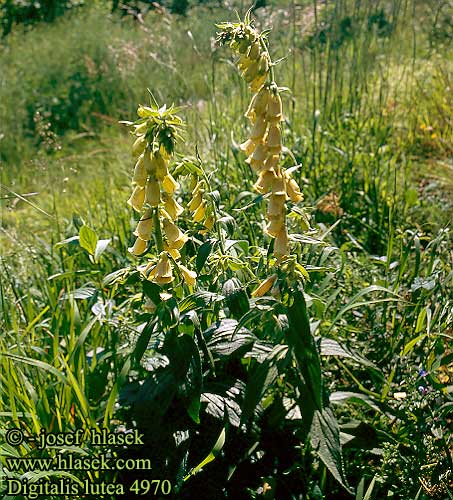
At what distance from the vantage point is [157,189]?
1499 millimetres

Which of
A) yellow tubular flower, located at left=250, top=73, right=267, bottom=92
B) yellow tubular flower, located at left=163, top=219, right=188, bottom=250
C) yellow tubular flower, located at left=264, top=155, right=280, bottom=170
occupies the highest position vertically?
yellow tubular flower, located at left=250, top=73, right=267, bottom=92

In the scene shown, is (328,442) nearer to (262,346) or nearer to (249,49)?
(262,346)

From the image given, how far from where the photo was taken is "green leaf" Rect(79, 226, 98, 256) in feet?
5.79

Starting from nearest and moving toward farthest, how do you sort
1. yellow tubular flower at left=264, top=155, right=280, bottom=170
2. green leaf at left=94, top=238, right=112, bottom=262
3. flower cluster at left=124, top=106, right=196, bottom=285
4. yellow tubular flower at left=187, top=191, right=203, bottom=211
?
1. flower cluster at left=124, top=106, right=196, bottom=285
2. yellow tubular flower at left=264, top=155, right=280, bottom=170
3. yellow tubular flower at left=187, top=191, right=203, bottom=211
4. green leaf at left=94, top=238, right=112, bottom=262

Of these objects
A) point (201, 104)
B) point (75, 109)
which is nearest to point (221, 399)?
point (201, 104)

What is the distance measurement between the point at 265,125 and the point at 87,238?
600 mm

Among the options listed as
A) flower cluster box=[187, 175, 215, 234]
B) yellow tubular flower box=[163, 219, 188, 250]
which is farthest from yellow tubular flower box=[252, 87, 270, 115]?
yellow tubular flower box=[163, 219, 188, 250]

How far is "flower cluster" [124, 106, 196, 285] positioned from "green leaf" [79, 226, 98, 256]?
0.70 feet

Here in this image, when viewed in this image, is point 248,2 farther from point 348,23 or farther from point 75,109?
point 75,109

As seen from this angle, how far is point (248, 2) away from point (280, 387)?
2.74 m

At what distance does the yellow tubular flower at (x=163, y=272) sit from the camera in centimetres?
154

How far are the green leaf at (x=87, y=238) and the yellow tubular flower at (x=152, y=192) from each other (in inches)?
12.9

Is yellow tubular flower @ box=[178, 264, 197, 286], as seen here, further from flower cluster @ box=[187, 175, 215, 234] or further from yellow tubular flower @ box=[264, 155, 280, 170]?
yellow tubular flower @ box=[264, 155, 280, 170]

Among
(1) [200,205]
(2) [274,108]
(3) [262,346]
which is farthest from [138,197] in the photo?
(3) [262,346]
